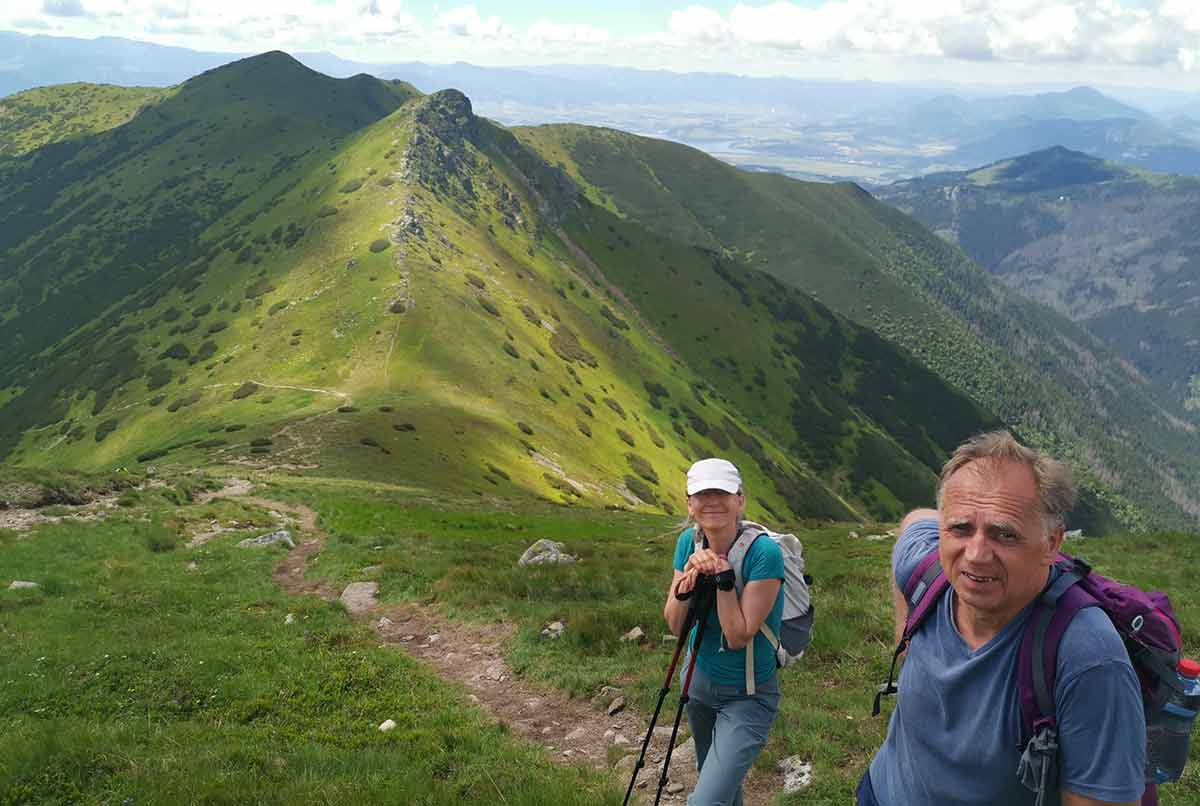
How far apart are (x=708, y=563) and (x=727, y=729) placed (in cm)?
155

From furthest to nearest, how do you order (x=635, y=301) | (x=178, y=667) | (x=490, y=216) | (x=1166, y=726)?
1. (x=635, y=301)
2. (x=490, y=216)
3. (x=178, y=667)
4. (x=1166, y=726)

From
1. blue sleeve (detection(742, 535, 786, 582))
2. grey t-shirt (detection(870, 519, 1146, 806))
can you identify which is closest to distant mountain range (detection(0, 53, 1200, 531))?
blue sleeve (detection(742, 535, 786, 582))

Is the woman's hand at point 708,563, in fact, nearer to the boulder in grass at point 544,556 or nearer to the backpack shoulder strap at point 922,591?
the backpack shoulder strap at point 922,591

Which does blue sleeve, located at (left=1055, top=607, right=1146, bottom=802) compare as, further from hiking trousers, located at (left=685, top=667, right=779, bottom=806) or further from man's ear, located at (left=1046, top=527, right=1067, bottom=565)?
hiking trousers, located at (left=685, top=667, right=779, bottom=806)

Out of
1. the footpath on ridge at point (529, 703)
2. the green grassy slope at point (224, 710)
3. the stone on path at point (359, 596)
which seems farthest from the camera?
the stone on path at point (359, 596)

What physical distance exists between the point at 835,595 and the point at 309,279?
9122cm

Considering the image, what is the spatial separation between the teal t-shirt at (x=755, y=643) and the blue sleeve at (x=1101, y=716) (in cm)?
259

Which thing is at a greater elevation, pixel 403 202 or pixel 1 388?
pixel 403 202

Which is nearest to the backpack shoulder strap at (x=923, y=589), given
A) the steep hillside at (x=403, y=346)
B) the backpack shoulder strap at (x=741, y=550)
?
the backpack shoulder strap at (x=741, y=550)

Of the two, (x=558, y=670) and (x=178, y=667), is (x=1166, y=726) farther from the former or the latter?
(x=178, y=667)

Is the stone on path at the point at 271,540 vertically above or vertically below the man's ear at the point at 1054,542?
below

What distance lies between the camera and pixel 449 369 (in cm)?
7169

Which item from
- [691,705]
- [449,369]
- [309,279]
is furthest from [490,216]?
[691,705]

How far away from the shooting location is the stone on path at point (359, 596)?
58.6ft
